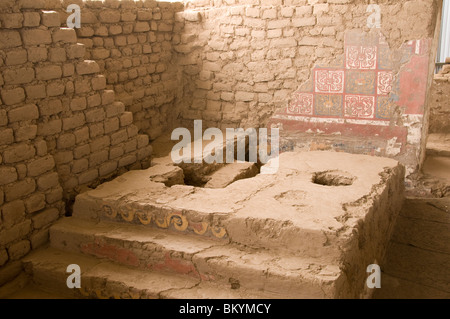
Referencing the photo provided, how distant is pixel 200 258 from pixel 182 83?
3.55 m

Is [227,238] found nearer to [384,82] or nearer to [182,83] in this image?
[384,82]

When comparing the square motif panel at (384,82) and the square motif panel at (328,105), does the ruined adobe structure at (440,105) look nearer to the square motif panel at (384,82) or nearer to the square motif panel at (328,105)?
the square motif panel at (384,82)

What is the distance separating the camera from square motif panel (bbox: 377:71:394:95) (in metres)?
5.04

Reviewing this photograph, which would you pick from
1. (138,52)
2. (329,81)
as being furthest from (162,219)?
(329,81)

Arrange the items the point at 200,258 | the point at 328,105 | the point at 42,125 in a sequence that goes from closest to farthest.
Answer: the point at 200,258, the point at 42,125, the point at 328,105

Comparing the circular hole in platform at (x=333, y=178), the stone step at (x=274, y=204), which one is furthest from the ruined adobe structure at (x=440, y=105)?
the circular hole in platform at (x=333, y=178)

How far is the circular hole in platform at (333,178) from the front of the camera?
13.5ft

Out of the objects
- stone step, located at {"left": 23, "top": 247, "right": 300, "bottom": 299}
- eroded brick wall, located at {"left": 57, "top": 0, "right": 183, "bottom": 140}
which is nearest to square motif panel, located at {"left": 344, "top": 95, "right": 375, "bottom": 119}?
eroded brick wall, located at {"left": 57, "top": 0, "right": 183, "bottom": 140}

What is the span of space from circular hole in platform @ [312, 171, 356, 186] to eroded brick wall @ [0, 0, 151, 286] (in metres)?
2.00

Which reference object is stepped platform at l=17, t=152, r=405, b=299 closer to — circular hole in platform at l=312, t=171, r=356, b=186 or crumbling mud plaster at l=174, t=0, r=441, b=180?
circular hole in platform at l=312, t=171, r=356, b=186

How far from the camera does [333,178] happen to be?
13.7 ft

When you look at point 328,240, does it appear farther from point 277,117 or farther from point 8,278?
point 277,117

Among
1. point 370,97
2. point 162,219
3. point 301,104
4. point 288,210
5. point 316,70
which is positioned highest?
point 316,70
